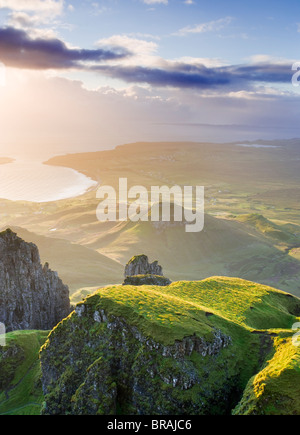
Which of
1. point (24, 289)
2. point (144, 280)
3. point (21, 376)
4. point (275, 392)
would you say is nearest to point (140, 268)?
point (144, 280)

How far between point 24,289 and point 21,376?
68.2 ft

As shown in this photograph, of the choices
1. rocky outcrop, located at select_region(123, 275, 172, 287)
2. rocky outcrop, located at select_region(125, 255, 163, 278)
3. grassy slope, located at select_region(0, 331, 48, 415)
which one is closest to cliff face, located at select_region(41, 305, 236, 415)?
grassy slope, located at select_region(0, 331, 48, 415)

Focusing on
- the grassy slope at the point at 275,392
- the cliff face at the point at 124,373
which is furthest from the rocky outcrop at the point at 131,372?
the grassy slope at the point at 275,392

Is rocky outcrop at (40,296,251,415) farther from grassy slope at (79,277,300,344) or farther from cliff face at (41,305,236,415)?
grassy slope at (79,277,300,344)

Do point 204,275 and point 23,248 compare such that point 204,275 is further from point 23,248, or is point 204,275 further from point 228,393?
point 228,393

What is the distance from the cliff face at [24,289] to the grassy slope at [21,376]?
11210 mm

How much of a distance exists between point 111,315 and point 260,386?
51.7 ft

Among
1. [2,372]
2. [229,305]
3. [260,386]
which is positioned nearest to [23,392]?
[2,372]

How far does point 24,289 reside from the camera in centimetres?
7019

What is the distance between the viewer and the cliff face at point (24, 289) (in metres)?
68.2

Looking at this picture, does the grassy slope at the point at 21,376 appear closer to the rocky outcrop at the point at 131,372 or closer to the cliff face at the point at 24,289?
the rocky outcrop at the point at 131,372

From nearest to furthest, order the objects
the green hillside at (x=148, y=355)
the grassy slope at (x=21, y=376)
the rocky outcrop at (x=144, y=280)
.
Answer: the green hillside at (x=148, y=355)
the grassy slope at (x=21, y=376)
the rocky outcrop at (x=144, y=280)

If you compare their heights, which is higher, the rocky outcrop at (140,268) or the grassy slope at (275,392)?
the grassy slope at (275,392)

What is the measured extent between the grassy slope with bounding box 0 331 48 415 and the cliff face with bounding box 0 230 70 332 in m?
11.2
